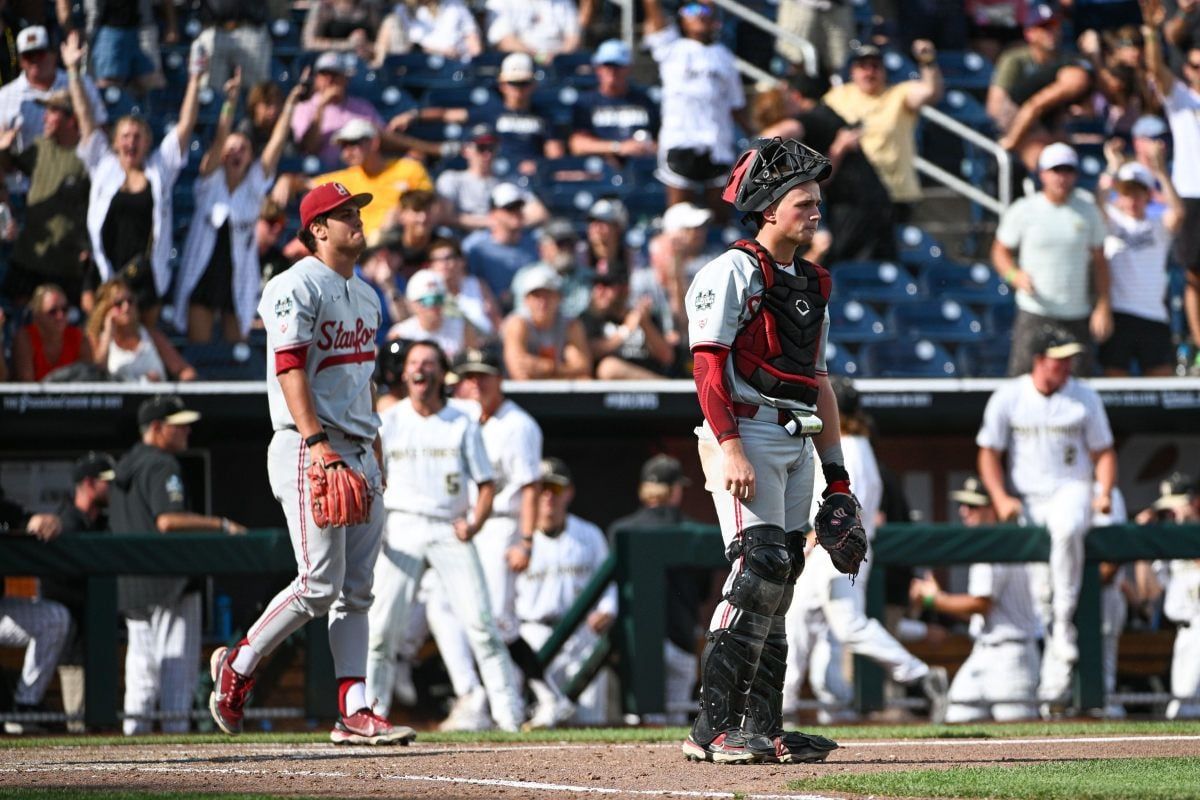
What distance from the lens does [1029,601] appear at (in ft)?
32.1

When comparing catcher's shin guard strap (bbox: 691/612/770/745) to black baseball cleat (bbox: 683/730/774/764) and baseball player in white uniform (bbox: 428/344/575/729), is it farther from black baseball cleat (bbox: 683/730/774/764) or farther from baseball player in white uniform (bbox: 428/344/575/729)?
baseball player in white uniform (bbox: 428/344/575/729)

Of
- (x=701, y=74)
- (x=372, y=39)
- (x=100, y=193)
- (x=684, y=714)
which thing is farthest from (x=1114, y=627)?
(x=372, y=39)

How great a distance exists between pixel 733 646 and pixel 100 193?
6.85 metres

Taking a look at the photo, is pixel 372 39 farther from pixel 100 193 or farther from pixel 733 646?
pixel 733 646

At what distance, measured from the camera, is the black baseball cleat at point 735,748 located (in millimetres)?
5523

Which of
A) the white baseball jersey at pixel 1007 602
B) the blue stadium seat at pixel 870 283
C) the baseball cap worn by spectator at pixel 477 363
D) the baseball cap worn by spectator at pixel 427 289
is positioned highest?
the blue stadium seat at pixel 870 283

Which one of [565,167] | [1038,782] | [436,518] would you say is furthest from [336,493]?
[565,167]

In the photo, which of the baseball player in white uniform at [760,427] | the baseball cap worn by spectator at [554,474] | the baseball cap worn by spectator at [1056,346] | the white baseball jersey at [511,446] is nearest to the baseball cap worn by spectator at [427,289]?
the white baseball jersey at [511,446]

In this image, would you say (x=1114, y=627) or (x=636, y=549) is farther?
(x=1114, y=627)

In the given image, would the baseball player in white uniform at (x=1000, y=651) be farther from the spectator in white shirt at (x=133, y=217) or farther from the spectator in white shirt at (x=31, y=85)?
the spectator in white shirt at (x=31, y=85)

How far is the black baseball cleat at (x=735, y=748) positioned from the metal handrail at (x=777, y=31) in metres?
8.74

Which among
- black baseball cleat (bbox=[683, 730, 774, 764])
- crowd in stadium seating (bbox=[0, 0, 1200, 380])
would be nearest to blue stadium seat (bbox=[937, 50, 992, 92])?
crowd in stadium seating (bbox=[0, 0, 1200, 380])

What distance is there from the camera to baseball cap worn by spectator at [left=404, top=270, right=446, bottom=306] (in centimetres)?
1031

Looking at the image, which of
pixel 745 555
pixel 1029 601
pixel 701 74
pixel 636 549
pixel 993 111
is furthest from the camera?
pixel 993 111
